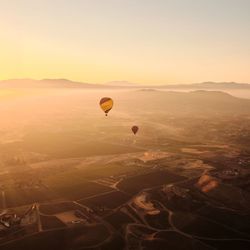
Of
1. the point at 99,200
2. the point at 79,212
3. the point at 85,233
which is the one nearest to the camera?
the point at 85,233

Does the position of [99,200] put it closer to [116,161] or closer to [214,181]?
[214,181]

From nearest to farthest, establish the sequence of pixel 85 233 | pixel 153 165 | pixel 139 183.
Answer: pixel 85 233 < pixel 139 183 < pixel 153 165

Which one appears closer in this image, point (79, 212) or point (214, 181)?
point (79, 212)

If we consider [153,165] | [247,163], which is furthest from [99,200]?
[247,163]

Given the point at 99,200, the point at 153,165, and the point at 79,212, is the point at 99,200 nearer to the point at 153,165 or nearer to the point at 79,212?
the point at 79,212

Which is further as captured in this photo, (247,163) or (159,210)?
(247,163)

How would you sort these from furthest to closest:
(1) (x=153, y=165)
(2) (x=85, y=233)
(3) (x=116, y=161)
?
(3) (x=116, y=161)
(1) (x=153, y=165)
(2) (x=85, y=233)

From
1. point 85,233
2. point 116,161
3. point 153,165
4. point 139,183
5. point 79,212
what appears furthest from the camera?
point 116,161

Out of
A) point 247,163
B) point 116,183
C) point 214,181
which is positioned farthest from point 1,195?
point 247,163
